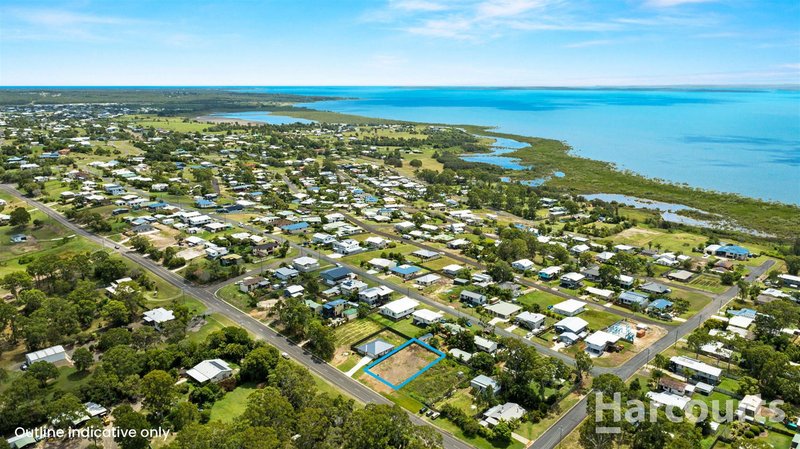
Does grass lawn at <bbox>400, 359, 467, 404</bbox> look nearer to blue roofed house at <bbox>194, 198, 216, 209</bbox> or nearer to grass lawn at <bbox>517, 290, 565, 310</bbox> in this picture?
grass lawn at <bbox>517, 290, 565, 310</bbox>

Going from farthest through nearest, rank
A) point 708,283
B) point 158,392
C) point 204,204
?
point 204,204, point 708,283, point 158,392

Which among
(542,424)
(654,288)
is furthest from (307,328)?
(654,288)

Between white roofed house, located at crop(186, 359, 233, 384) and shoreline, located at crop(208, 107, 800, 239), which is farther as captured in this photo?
shoreline, located at crop(208, 107, 800, 239)

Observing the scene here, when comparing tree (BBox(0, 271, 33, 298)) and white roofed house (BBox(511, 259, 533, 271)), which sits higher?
tree (BBox(0, 271, 33, 298))

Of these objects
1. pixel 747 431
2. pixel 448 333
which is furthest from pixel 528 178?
pixel 747 431

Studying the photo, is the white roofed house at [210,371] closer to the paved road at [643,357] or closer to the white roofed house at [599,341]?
the paved road at [643,357]

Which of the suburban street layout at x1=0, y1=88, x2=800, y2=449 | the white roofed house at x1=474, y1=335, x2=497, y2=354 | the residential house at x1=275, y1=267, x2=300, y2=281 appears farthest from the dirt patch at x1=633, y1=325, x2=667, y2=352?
the residential house at x1=275, y1=267, x2=300, y2=281

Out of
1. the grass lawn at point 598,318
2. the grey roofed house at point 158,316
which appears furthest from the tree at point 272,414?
the grass lawn at point 598,318

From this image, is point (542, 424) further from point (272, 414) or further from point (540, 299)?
point (540, 299)
